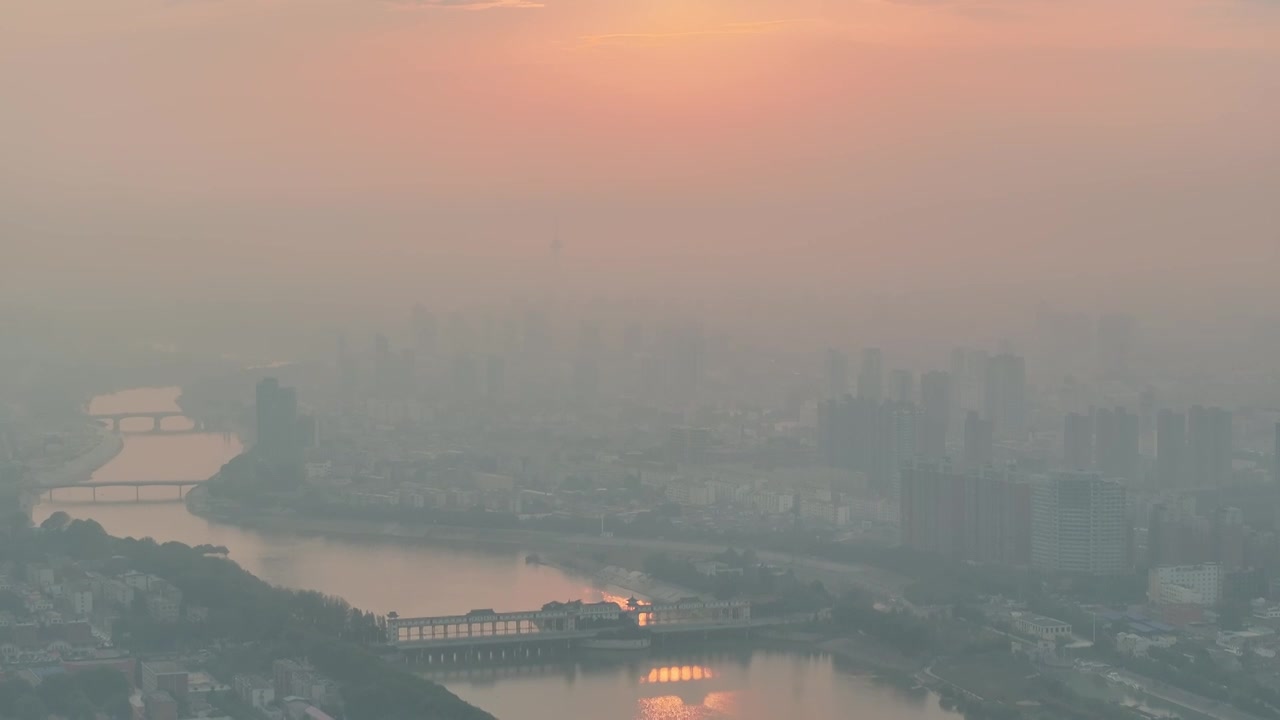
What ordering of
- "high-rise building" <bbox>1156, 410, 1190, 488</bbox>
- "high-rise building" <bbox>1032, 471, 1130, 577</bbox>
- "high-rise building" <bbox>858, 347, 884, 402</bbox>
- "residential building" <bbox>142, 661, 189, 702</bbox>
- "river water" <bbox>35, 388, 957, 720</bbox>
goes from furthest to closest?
1. "high-rise building" <bbox>858, 347, 884, 402</bbox>
2. "high-rise building" <bbox>1156, 410, 1190, 488</bbox>
3. "high-rise building" <bbox>1032, 471, 1130, 577</bbox>
4. "river water" <bbox>35, 388, 957, 720</bbox>
5. "residential building" <bbox>142, 661, 189, 702</bbox>

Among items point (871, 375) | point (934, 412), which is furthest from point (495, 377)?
point (934, 412)

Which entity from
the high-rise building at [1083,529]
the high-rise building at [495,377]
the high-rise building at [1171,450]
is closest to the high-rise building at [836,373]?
the high-rise building at [495,377]

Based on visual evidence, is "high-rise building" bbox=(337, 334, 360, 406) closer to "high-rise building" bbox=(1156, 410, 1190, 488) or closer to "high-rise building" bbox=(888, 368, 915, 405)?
"high-rise building" bbox=(888, 368, 915, 405)

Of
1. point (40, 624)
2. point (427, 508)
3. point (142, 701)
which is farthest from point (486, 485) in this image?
point (142, 701)

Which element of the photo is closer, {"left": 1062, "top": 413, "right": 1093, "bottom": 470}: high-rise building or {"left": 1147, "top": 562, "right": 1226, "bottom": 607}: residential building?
{"left": 1147, "top": 562, "right": 1226, "bottom": 607}: residential building

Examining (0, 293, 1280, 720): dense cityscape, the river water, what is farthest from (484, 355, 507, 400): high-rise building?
the river water

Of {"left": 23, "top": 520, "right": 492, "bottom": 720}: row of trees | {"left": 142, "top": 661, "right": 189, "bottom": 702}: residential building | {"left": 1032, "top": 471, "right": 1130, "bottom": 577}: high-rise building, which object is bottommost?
{"left": 142, "top": 661, "right": 189, "bottom": 702}: residential building
